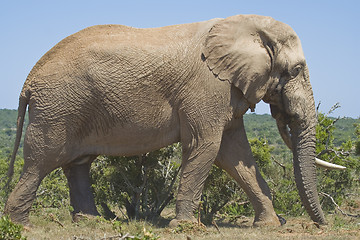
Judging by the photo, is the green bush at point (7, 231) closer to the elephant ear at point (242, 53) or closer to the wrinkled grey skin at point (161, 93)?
the wrinkled grey skin at point (161, 93)

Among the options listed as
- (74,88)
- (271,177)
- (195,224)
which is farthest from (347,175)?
(74,88)

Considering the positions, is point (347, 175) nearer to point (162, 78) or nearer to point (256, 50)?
point (256, 50)

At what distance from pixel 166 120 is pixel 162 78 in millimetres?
587

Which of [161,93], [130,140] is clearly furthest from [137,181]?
[161,93]

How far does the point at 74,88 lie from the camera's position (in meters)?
7.55

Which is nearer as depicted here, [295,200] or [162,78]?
[162,78]

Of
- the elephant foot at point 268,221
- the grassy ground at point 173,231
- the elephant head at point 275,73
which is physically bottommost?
the elephant foot at point 268,221

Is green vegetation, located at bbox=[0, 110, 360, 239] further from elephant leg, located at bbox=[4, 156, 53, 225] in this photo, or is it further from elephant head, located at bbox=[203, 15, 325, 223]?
elephant head, located at bbox=[203, 15, 325, 223]

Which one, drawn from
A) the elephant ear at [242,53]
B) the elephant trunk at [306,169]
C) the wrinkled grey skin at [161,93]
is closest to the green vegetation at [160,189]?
the elephant trunk at [306,169]

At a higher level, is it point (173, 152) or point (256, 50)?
point (256, 50)

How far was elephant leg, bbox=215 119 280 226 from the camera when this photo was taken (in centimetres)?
873

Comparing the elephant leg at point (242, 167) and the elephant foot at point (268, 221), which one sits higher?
the elephant leg at point (242, 167)

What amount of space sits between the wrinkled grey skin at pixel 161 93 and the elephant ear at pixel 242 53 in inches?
0.5

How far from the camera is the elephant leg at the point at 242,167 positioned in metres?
8.73
